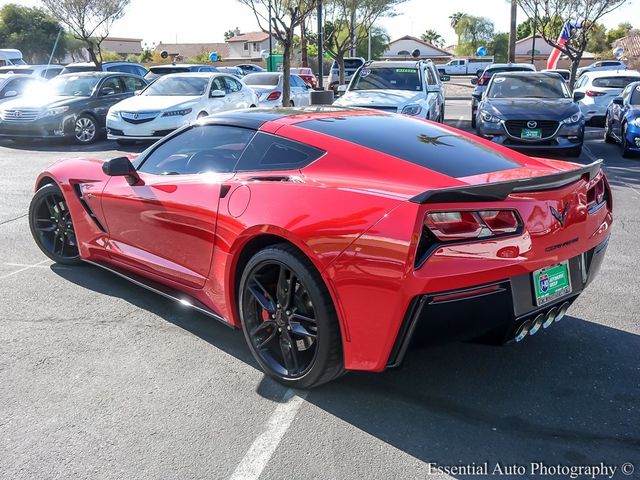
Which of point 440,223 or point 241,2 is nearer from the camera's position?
point 440,223

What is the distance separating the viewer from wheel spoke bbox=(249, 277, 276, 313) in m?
3.42

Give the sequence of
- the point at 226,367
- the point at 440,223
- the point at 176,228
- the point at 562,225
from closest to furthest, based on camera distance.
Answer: the point at 440,223
the point at 562,225
the point at 226,367
the point at 176,228

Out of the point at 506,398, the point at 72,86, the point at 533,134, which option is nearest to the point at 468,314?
the point at 506,398

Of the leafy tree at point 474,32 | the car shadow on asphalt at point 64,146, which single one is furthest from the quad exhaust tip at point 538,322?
the leafy tree at point 474,32

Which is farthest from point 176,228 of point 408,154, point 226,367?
point 408,154

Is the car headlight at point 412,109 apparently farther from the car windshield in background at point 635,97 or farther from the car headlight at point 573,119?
the car windshield in background at point 635,97

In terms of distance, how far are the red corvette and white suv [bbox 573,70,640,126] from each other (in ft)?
44.9

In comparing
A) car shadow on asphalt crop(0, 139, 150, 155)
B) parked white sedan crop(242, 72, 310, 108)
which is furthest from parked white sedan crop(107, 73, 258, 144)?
parked white sedan crop(242, 72, 310, 108)

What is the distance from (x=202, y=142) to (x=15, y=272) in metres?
2.30

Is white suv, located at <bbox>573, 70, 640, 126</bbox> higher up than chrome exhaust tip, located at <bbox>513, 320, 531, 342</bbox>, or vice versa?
white suv, located at <bbox>573, 70, 640, 126</bbox>

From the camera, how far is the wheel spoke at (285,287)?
10.7 feet

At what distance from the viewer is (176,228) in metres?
3.98

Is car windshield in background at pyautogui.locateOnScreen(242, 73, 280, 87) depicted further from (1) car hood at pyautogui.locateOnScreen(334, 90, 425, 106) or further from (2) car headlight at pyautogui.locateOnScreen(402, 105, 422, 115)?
(2) car headlight at pyautogui.locateOnScreen(402, 105, 422, 115)

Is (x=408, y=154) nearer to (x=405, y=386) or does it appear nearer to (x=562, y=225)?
(x=562, y=225)
